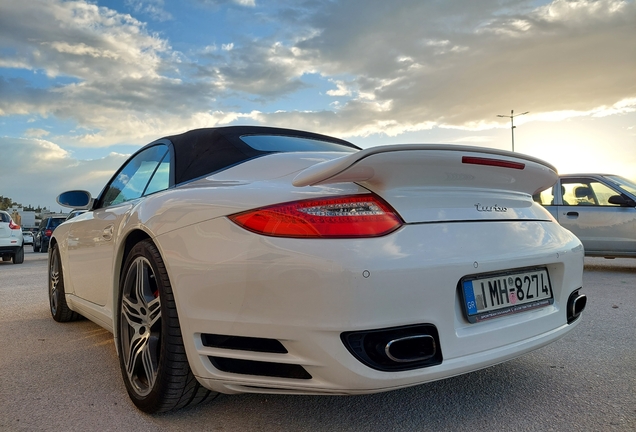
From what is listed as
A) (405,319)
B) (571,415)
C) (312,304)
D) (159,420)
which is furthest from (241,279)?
(571,415)

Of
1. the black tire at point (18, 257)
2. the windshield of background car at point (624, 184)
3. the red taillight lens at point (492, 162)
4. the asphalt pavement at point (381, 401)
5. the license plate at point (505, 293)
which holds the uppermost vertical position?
the red taillight lens at point (492, 162)

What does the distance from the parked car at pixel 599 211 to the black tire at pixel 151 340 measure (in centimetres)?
649

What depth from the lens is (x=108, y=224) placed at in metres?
3.02

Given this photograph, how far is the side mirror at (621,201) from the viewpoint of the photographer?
24.7 feet

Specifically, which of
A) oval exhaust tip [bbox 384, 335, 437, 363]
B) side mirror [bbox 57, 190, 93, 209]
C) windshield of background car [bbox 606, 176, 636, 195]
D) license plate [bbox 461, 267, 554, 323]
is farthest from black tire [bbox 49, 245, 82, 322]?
windshield of background car [bbox 606, 176, 636, 195]

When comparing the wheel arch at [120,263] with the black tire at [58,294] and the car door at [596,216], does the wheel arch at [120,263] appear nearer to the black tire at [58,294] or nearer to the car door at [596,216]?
the black tire at [58,294]

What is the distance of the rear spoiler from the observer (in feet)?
5.86

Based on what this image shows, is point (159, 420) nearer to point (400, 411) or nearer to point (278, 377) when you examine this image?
point (278, 377)

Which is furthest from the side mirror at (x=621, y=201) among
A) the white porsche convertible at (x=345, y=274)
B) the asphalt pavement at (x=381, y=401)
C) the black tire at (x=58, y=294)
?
the black tire at (x=58, y=294)

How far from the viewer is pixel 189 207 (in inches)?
84.9

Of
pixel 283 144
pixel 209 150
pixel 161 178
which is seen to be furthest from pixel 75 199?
pixel 283 144

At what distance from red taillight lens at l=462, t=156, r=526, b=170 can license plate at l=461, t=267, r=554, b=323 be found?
0.44 m

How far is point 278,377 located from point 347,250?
1.71 ft

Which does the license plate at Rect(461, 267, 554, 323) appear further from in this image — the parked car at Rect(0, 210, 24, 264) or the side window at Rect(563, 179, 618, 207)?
the parked car at Rect(0, 210, 24, 264)
